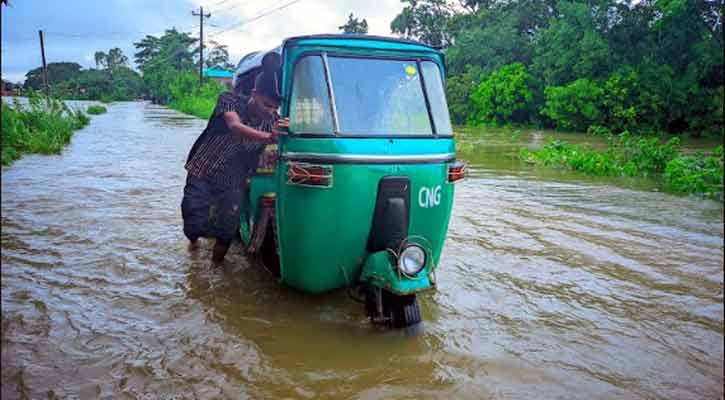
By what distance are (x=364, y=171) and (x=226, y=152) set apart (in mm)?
1723

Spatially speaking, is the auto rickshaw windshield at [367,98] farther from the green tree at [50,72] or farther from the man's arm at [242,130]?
the green tree at [50,72]

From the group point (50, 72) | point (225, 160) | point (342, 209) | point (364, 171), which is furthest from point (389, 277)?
point (50, 72)

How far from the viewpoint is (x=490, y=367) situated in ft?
12.3

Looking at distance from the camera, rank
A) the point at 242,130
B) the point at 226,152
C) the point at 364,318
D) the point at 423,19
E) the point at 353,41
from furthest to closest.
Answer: the point at 423,19 < the point at 226,152 < the point at 242,130 < the point at 364,318 < the point at 353,41

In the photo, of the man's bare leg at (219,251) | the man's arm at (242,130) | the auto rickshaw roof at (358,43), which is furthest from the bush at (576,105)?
the man's arm at (242,130)

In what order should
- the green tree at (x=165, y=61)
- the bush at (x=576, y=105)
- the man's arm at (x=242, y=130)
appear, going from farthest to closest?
the green tree at (x=165, y=61)
the bush at (x=576, y=105)
the man's arm at (x=242, y=130)

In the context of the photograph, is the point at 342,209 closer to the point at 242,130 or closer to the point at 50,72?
the point at 242,130

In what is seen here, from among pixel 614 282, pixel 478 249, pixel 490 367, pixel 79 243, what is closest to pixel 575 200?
pixel 478 249

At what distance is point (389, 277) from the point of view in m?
3.79

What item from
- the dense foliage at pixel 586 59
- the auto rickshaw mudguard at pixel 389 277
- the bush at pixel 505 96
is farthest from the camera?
the bush at pixel 505 96

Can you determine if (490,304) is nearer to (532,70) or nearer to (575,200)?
(575,200)

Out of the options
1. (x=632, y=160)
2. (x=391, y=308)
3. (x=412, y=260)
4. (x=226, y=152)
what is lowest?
(x=391, y=308)

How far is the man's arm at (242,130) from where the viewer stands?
4.47m

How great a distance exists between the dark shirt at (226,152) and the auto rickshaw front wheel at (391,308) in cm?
169
